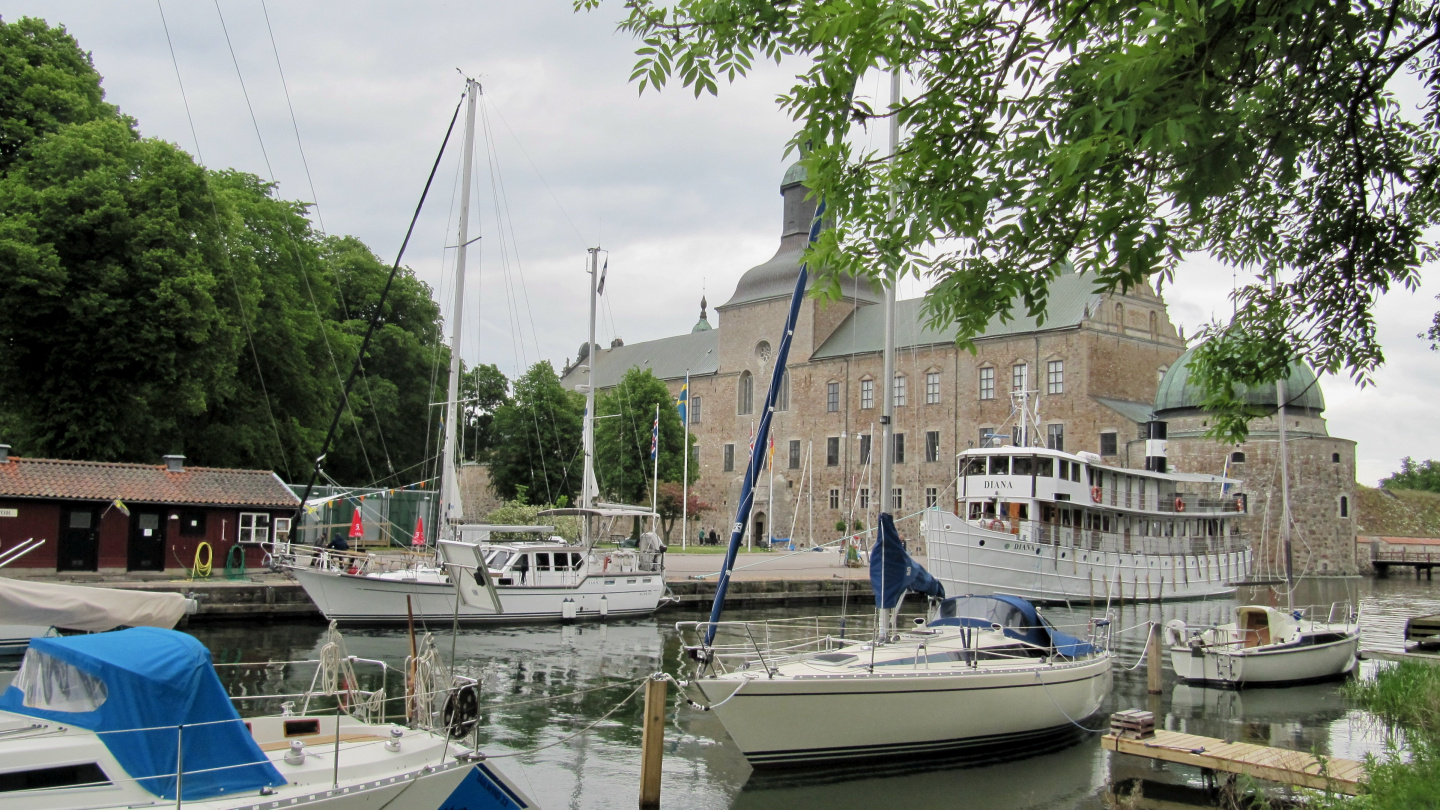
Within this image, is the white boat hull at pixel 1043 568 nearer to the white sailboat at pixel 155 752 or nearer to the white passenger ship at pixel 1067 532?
the white passenger ship at pixel 1067 532

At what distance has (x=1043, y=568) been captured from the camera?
3288 centimetres

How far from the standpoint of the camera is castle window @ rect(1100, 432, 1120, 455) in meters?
46.9

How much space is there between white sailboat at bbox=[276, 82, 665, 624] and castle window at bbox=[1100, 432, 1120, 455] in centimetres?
2622

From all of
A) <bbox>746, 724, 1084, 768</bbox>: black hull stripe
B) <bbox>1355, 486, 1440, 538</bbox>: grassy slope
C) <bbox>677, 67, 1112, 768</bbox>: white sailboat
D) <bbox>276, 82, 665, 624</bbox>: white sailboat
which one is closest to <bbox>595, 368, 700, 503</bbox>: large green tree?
<bbox>276, 82, 665, 624</bbox>: white sailboat

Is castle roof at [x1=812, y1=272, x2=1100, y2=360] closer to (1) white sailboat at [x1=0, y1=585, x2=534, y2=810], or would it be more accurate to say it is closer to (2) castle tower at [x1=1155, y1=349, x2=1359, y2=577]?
(2) castle tower at [x1=1155, y1=349, x2=1359, y2=577]

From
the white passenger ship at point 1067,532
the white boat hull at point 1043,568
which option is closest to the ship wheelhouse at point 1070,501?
the white passenger ship at point 1067,532

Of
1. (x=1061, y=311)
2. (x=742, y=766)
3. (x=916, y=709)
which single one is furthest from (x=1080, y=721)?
(x=1061, y=311)

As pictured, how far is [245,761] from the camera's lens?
7531 mm

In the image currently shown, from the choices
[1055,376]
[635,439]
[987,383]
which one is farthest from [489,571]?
[987,383]

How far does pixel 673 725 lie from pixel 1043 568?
21436mm

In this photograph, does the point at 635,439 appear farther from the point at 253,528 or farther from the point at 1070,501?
the point at 253,528

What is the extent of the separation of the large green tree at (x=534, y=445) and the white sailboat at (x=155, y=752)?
44.1 metres

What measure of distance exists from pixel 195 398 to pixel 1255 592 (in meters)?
37.5

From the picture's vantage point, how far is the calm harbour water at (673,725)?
1124cm
